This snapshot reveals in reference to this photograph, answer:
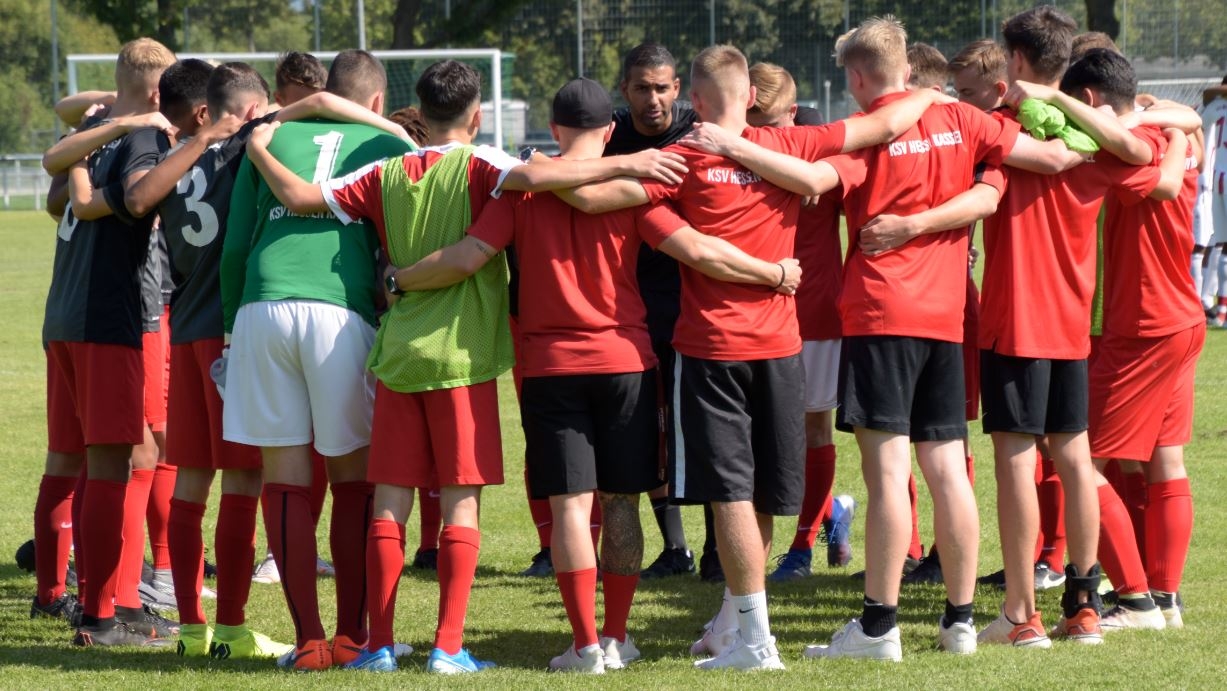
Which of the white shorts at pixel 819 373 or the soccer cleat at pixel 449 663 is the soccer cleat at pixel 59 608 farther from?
the white shorts at pixel 819 373

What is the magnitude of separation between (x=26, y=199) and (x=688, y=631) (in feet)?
144

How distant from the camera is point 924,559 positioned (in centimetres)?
697

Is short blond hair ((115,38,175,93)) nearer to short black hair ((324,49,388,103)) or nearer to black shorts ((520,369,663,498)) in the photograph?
short black hair ((324,49,388,103))

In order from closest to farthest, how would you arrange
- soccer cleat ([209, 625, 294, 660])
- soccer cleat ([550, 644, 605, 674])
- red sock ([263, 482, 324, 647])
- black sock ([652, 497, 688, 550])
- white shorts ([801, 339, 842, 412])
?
soccer cleat ([550, 644, 605, 674]) < red sock ([263, 482, 324, 647]) < soccer cleat ([209, 625, 294, 660]) < white shorts ([801, 339, 842, 412]) < black sock ([652, 497, 688, 550])

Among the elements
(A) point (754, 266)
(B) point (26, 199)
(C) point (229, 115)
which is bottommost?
(B) point (26, 199)

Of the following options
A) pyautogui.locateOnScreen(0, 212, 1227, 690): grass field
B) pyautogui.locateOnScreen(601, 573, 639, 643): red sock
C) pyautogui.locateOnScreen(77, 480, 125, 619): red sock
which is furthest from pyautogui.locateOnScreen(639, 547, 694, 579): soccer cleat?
pyautogui.locateOnScreen(77, 480, 125, 619): red sock

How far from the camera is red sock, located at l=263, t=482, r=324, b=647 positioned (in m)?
5.21

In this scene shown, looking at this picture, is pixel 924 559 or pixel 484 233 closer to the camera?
pixel 484 233

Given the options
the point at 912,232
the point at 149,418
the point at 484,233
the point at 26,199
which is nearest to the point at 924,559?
the point at 912,232

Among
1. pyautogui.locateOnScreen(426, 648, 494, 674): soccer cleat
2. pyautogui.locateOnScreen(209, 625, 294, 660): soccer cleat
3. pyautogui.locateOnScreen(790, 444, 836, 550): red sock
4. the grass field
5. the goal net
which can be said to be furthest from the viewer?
the goal net

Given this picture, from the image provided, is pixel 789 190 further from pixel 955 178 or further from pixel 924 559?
pixel 924 559

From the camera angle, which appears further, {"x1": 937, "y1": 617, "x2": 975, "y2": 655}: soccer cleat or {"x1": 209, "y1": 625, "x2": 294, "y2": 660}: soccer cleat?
{"x1": 209, "y1": 625, "x2": 294, "y2": 660}: soccer cleat

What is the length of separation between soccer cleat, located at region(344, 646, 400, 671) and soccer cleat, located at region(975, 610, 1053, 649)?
2219mm

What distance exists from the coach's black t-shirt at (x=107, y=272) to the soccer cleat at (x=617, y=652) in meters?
2.30
